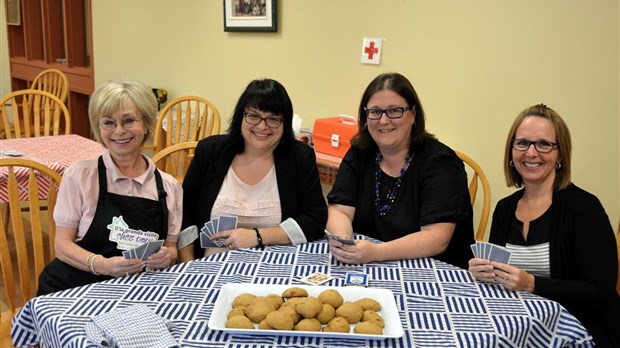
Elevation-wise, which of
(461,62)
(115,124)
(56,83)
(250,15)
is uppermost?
(250,15)

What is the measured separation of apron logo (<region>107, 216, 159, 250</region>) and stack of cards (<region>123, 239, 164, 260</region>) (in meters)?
0.16

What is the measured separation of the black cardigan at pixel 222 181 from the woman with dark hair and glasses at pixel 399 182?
0.32 feet

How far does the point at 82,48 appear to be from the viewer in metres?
6.43

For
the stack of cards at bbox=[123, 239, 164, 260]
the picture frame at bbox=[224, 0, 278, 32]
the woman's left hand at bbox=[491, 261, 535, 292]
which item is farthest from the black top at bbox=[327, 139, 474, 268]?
the picture frame at bbox=[224, 0, 278, 32]

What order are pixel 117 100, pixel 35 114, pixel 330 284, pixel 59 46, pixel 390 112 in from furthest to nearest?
1. pixel 59 46
2. pixel 35 114
3. pixel 390 112
4. pixel 117 100
5. pixel 330 284

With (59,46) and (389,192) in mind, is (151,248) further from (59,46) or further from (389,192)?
(59,46)

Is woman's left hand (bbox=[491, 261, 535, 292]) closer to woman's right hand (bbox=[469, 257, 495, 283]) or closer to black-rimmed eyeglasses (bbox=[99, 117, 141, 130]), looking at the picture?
woman's right hand (bbox=[469, 257, 495, 283])

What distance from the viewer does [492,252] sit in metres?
1.59

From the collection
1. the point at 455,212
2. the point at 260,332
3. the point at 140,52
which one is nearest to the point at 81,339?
the point at 260,332

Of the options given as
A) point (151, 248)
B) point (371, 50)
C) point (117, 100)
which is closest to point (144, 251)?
point (151, 248)

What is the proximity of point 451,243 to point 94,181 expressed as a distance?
125 cm

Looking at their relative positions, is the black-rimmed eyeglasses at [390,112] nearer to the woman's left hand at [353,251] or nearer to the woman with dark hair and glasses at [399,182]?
the woman with dark hair and glasses at [399,182]

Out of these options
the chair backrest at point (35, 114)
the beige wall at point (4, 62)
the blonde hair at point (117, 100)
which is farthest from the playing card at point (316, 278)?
the beige wall at point (4, 62)

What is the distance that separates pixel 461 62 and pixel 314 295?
1987 mm
